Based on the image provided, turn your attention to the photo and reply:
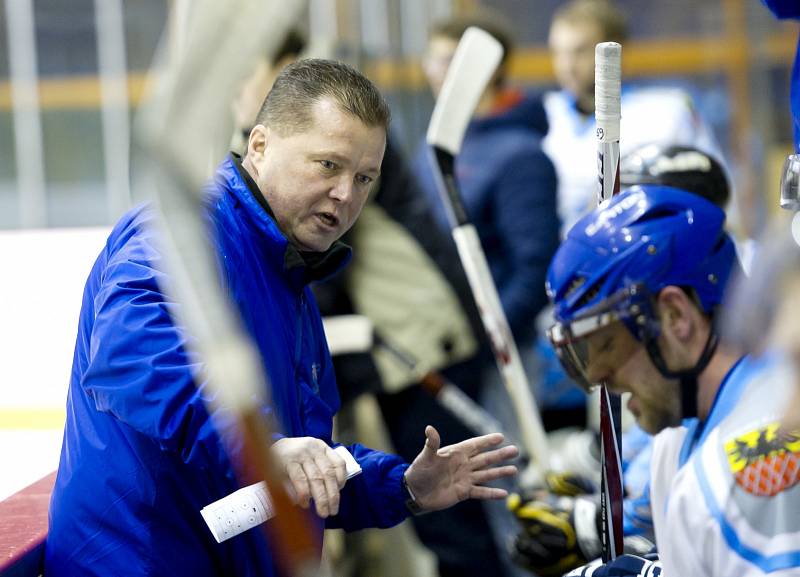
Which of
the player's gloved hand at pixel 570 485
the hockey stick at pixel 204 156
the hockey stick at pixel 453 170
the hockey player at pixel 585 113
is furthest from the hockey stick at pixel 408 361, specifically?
the hockey stick at pixel 204 156

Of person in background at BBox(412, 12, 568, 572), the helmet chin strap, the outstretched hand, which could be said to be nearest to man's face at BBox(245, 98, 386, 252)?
the outstretched hand

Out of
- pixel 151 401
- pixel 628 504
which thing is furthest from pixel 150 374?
pixel 628 504

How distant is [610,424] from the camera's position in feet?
6.12

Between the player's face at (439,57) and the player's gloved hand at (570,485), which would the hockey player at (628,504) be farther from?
the player's face at (439,57)

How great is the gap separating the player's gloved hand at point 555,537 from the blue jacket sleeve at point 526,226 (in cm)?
118

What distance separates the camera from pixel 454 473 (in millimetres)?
1836

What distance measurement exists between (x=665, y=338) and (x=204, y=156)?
3.25ft

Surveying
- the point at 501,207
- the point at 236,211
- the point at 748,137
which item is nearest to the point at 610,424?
the point at 236,211

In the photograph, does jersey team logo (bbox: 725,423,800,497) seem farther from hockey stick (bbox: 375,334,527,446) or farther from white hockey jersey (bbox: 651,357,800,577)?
hockey stick (bbox: 375,334,527,446)

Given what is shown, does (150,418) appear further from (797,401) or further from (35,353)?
(35,353)

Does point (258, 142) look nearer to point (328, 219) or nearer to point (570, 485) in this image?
point (328, 219)

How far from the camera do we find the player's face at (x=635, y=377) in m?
1.67

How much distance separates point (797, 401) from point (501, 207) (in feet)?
7.73

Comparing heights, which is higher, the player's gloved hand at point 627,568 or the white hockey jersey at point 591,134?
the white hockey jersey at point 591,134
